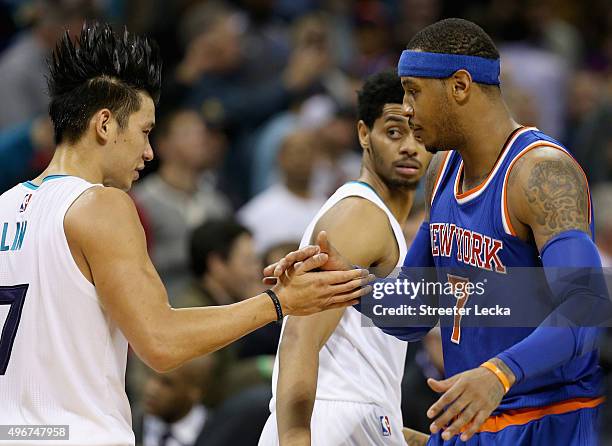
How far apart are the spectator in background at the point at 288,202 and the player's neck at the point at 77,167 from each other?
5.19m

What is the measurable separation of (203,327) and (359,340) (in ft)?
3.62

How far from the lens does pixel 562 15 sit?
13031mm

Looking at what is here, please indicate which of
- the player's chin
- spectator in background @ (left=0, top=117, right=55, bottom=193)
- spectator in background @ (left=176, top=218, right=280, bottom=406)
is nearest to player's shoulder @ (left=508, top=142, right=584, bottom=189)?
the player's chin

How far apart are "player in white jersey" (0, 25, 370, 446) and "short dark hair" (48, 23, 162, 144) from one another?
9cm

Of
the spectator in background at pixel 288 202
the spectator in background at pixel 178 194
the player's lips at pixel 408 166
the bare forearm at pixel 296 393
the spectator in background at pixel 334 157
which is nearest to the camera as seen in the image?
the bare forearm at pixel 296 393

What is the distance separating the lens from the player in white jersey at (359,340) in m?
4.81

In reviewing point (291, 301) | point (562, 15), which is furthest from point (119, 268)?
point (562, 15)

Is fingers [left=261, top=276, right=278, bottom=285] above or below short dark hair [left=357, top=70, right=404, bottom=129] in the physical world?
below

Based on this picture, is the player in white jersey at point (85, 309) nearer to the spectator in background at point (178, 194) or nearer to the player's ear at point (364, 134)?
the player's ear at point (364, 134)

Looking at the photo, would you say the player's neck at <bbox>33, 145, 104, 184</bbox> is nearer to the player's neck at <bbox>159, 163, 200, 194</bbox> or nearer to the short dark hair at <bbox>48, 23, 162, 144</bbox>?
the short dark hair at <bbox>48, 23, 162, 144</bbox>

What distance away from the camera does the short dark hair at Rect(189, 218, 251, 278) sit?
856cm

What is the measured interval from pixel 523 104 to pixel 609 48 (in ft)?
9.08

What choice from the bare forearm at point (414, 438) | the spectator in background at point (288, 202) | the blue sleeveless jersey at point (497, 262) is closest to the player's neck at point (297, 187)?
the spectator in background at point (288, 202)

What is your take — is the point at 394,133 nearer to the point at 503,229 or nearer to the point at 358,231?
the point at 358,231
